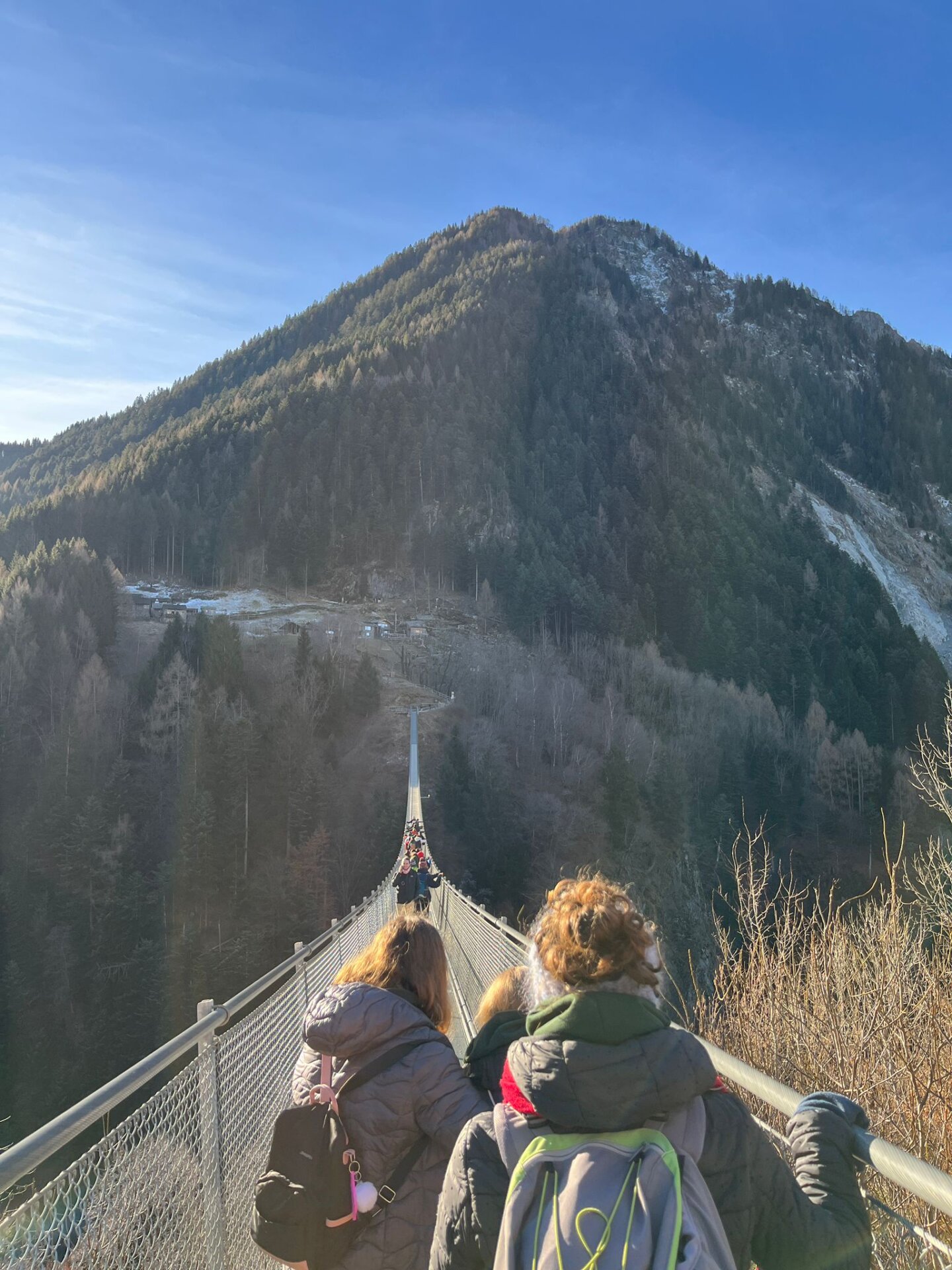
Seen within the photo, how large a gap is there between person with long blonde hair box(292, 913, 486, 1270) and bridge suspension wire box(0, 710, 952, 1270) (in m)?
0.30

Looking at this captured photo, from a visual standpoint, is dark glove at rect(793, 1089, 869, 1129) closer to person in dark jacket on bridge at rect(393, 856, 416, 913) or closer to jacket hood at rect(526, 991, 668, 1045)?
jacket hood at rect(526, 991, 668, 1045)

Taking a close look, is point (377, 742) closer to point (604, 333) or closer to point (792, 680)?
point (792, 680)

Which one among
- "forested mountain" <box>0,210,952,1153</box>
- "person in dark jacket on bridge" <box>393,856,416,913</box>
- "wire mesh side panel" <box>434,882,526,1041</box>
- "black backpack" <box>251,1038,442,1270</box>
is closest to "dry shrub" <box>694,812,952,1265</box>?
"black backpack" <box>251,1038,442,1270</box>

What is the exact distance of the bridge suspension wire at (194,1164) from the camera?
1.16 meters

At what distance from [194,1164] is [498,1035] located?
3.02ft

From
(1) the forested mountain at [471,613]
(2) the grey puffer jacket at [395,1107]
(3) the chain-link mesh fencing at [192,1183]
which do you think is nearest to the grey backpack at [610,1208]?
(3) the chain-link mesh fencing at [192,1183]

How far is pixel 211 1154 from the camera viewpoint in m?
1.95

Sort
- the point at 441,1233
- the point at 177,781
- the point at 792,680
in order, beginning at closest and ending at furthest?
1. the point at 441,1233
2. the point at 177,781
3. the point at 792,680

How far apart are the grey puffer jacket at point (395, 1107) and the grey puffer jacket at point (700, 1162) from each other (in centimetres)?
31

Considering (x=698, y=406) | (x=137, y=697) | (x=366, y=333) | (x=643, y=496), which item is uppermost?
(x=366, y=333)

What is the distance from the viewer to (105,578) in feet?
169

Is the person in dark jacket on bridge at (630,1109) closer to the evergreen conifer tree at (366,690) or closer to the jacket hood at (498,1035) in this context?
the jacket hood at (498,1035)

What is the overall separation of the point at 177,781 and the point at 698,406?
3157 inches

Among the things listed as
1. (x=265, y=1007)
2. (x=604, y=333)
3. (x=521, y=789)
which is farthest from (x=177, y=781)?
(x=604, y=333)
